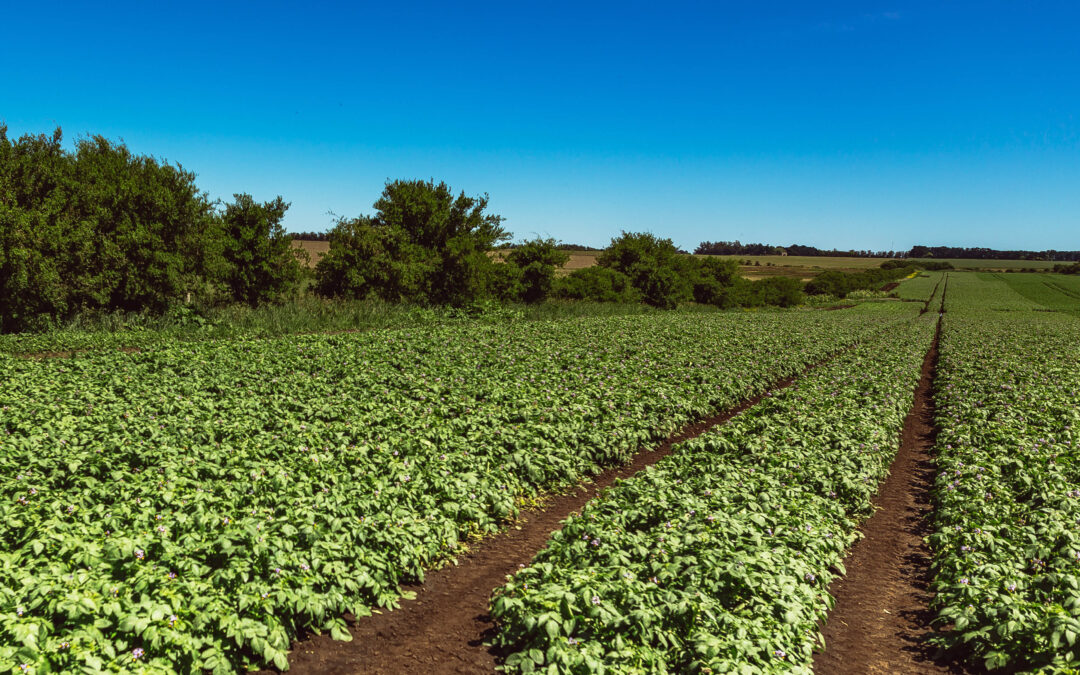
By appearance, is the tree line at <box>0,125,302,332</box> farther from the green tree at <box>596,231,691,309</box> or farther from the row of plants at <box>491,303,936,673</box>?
the green tree at <box>596,231,691,309</box>

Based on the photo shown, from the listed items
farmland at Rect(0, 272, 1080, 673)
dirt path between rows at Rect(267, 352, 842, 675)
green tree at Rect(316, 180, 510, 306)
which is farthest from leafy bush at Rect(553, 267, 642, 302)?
dirt path between rows at Rect(267, 352, 842, 675)

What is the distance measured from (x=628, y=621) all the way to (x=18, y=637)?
4248mm

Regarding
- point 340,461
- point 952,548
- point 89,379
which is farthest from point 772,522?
point 89,379

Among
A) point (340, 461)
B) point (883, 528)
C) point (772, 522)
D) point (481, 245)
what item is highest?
point (481, 245)

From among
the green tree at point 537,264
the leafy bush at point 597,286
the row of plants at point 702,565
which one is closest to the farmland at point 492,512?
the row of plants at point 702,565

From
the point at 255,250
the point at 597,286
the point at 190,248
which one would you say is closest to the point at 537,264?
the point at 597,286

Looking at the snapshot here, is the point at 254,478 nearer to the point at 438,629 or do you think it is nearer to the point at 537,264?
the point at 438,629

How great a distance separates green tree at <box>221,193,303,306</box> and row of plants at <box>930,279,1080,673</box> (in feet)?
92.9

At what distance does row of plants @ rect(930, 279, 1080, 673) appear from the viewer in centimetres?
499

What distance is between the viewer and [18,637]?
3777mm

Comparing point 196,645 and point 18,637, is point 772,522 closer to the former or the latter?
point 196,645

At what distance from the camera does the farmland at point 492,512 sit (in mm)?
4664

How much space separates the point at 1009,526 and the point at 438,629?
22.5ft

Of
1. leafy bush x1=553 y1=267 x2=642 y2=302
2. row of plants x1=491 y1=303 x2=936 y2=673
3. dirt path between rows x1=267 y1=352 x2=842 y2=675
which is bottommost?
dirt path between rows x1=267 y1=352 x2=842 y2=675
